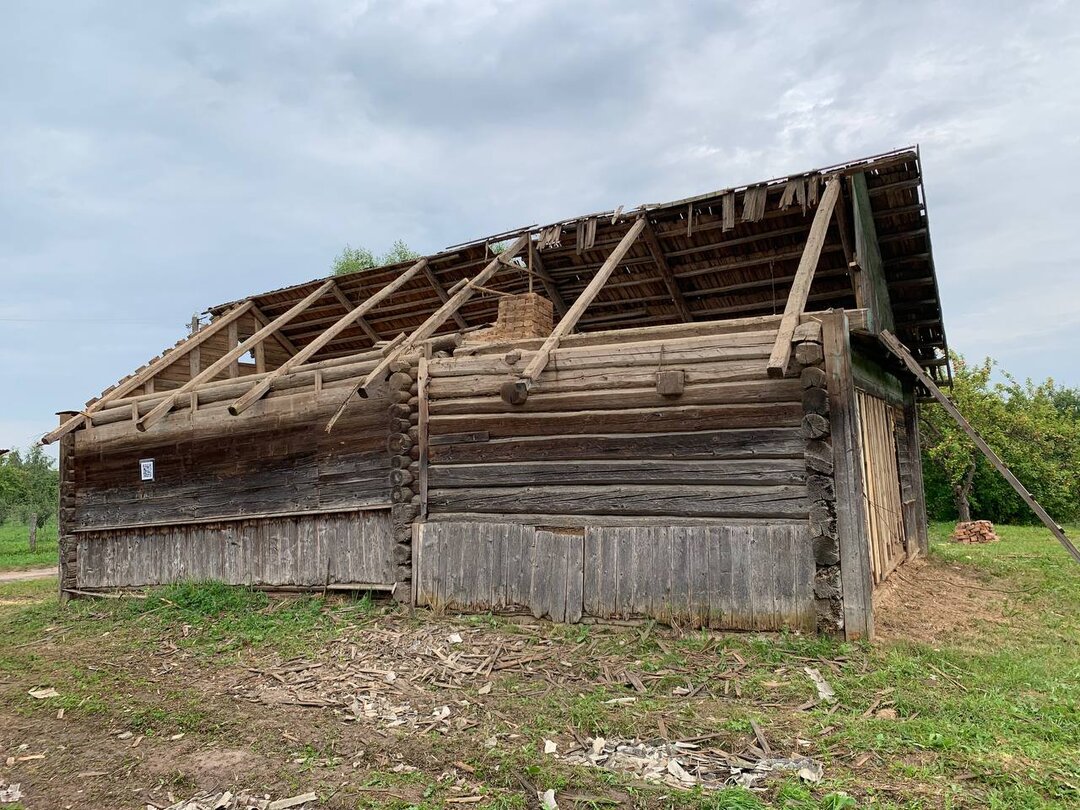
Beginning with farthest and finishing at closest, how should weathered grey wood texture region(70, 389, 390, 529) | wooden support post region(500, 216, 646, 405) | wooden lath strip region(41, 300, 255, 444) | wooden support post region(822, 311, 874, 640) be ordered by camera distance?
wooden lath strip region(41, 300, 255, 444) < weathered grey wood texture region(70, 389, 390, 529) < wooden support post region(500, 216, 646, 405) < wooden support post region(822, 311, 874, 640)

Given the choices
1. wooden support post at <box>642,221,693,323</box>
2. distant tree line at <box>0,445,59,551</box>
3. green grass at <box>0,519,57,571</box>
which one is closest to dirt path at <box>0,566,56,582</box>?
green grass at <box>0,519,57,571</box>

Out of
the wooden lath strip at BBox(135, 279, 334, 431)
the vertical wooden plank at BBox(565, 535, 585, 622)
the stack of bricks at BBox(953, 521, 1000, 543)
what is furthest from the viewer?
the stack of bricks at BBox(953, 521, 1000, 543)

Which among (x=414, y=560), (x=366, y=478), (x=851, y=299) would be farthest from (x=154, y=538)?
(x=851, y=299)

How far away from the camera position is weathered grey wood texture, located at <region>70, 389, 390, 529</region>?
420 inches

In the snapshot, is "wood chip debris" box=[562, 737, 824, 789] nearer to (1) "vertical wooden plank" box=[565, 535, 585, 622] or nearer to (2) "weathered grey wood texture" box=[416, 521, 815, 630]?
(2) "weathered grey wood texture" box=[416, 521, 815, 630]

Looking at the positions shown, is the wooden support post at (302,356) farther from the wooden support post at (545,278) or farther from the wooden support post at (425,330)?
the wooden support post at (545,278)

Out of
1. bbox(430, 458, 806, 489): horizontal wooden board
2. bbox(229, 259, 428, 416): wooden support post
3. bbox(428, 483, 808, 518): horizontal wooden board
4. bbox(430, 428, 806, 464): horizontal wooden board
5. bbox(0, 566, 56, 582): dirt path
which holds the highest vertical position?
bbox(229, 259, 428, 416): wooden support post

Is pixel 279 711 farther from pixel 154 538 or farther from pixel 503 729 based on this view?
pixel 154 538

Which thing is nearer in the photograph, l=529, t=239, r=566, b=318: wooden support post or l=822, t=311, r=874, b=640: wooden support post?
l=822, t=311, r=874, b=640: wooden support post

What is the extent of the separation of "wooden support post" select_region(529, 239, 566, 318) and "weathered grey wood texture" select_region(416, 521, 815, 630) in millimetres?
4754

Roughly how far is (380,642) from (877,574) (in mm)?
7024

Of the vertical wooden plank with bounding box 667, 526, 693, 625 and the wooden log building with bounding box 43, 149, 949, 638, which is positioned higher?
the wooden log building with bounding box 43, 149, 949, 638

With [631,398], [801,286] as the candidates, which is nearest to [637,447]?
[631,398]

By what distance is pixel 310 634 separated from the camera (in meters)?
9.19
